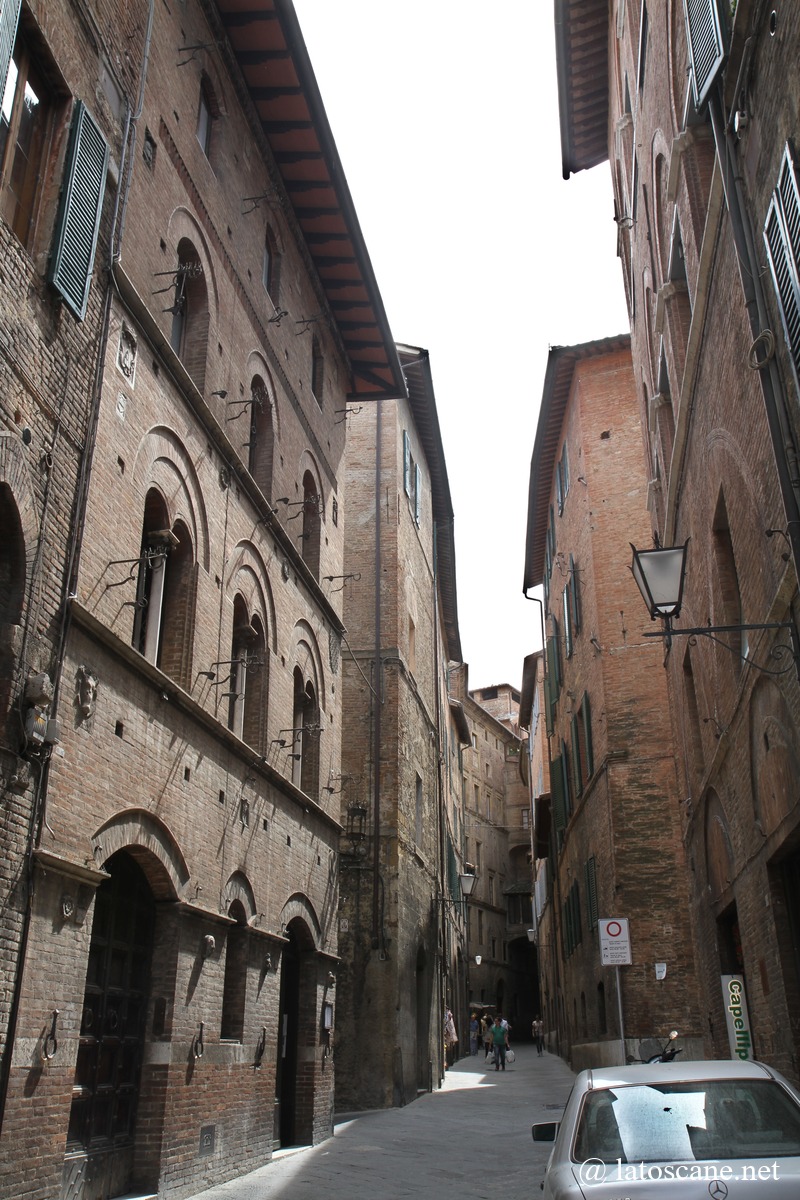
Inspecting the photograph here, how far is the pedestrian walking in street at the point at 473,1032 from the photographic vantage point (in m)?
38.8

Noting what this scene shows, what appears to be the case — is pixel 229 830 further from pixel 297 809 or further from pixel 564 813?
pixel 564 813

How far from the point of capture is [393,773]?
19344 mm

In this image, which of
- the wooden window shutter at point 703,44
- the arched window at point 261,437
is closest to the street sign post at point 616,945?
the arched window at point 261,437

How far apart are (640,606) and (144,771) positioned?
47.6ft

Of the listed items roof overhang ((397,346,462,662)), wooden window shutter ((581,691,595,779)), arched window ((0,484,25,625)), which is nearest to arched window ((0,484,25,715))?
arched window ((0,484,25,625))

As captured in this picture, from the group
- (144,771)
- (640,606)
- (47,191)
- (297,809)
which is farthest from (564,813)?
(47,191)

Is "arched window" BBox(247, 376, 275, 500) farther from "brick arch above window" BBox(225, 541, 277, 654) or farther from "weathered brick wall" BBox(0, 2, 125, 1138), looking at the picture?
"weathered brick wall" BBox(0, 2, 125, 1138)

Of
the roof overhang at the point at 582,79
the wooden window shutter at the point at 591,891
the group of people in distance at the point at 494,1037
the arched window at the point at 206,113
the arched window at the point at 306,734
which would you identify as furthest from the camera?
the group of people in distance at the point at 494,1037

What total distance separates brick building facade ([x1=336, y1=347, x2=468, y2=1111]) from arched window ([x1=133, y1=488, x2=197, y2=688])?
6.31 m

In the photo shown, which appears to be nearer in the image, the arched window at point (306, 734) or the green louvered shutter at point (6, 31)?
the green louvered shutter at point (6, 31)

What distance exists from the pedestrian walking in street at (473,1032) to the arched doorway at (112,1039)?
1247 inches

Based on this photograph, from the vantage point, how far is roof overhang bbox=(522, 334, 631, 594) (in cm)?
2433

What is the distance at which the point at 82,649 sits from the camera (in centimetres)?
781

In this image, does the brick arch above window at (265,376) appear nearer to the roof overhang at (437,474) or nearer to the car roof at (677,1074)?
the roof overhang at (437,474)
